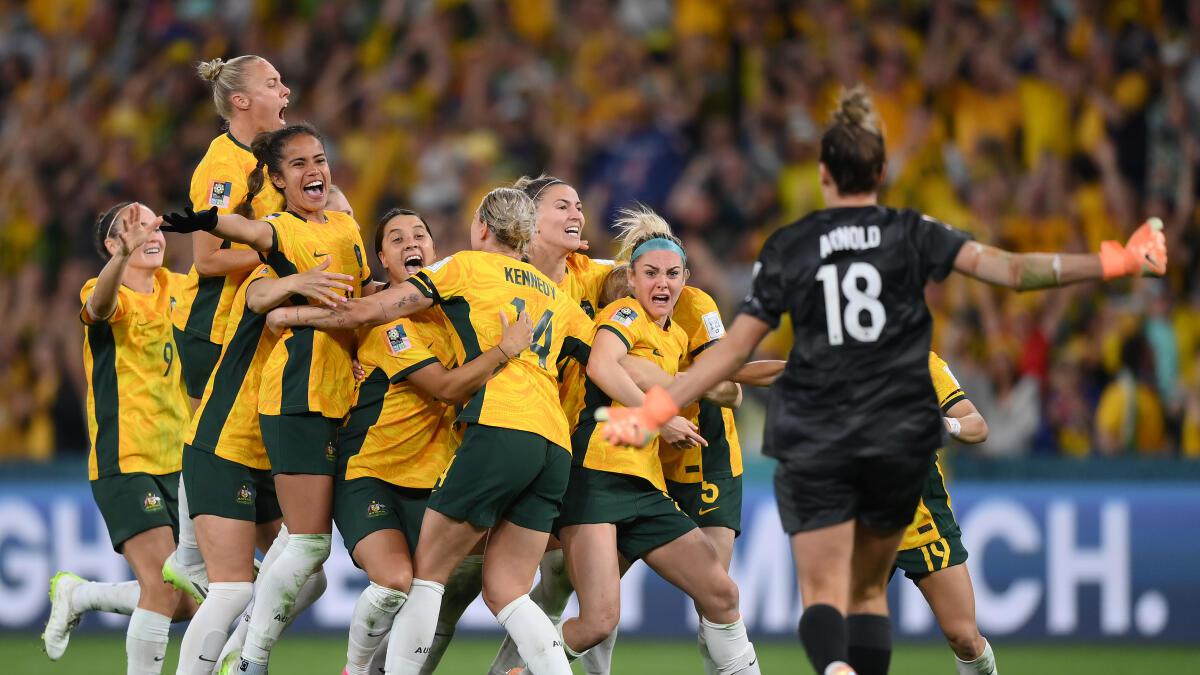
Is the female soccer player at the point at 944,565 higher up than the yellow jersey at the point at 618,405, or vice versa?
the yellow jersey at the point at 618,405

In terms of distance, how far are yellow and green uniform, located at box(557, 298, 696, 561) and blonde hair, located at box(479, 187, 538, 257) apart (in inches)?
19.5

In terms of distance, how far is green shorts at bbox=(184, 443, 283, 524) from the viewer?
650 cm

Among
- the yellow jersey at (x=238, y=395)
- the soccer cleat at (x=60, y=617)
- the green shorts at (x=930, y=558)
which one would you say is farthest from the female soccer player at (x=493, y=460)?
the soccer cleat at (x=60, y=617)

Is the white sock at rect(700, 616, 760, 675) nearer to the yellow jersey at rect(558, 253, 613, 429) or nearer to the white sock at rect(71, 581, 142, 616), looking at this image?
the yellow jersey at rect(558, 253, 613, 429)

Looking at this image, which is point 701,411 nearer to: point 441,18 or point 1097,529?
point 1097,529

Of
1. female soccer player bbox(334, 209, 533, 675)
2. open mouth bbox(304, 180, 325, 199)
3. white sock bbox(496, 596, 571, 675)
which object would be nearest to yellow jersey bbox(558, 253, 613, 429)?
female soccer player bbox(334, 209, 533, 675)

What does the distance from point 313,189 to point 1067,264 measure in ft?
10.8

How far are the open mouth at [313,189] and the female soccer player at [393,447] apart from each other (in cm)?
44

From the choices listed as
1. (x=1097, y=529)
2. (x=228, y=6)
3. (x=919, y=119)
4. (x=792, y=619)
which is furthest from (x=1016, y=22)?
(x=228, y=6)

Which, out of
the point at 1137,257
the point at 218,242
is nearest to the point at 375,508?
the point at 218,242

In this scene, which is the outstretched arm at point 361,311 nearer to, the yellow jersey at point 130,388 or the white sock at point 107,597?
the yellow jersey at point 130,388

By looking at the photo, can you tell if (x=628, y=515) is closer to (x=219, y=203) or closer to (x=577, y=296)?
(x=577, y=296)

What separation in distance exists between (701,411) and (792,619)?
3662 millimetres

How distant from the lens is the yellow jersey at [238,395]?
21.5 feet
